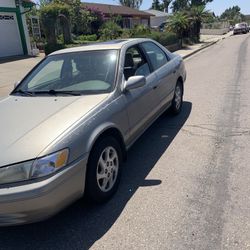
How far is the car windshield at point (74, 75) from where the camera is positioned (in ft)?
13.5

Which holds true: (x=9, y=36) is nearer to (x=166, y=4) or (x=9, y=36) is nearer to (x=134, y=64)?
(x=134, y=64)

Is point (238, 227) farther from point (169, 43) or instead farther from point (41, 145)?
point (169, 43)

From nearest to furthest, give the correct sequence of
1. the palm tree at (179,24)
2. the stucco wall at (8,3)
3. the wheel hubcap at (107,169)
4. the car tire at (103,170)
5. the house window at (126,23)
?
the car tire at (103,170), the wheel hubcap at (107,169), the stucco wall at (8,3), the palm tree at (179,24), the house window at (126,23)

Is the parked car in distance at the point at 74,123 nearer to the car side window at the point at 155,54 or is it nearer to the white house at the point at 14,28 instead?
the car side window at the point at 155,54

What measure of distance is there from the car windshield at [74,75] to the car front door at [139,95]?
26 centimetres

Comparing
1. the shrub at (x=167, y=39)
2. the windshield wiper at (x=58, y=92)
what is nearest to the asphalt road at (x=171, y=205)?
the windshield wiper at (x=58, y=92)

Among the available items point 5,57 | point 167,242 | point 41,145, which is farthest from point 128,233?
point 5,57

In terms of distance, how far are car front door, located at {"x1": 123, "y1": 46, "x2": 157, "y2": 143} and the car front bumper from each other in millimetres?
1426

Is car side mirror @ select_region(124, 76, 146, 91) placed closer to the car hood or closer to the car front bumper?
the car hood

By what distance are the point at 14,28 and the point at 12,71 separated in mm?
7731

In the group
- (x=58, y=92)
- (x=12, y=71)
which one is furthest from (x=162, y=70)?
(x=12, y=71)

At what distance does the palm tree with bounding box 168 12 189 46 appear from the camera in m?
25.3

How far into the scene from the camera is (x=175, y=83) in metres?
6.20

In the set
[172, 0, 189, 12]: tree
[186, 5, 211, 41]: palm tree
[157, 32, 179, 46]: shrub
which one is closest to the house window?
[186, 5, 211, 41]: palm tree
